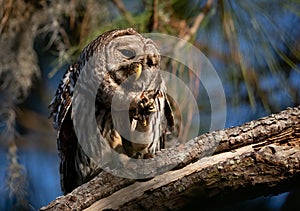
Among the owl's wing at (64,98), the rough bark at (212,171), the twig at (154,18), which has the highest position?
the twig at (154,18)

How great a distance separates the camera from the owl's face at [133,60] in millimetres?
2555

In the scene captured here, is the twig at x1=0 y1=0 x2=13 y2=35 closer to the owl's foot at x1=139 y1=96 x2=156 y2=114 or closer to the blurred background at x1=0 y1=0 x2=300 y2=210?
the blurred background at x1=0 y1=0 x2=300 y2=210

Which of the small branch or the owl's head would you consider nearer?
the owl's head

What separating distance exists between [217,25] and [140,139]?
514 millimetres

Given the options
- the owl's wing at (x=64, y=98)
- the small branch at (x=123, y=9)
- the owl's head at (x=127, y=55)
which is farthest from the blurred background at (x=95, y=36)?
the owl's wing at (x=64, y=98)

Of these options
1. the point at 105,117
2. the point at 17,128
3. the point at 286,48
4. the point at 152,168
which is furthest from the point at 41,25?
the point at 152,168

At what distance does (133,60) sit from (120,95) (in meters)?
0.13

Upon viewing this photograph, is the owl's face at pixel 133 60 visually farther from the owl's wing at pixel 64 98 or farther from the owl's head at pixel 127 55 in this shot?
the owl's wing at pixel 64 98

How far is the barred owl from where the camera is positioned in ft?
8.39

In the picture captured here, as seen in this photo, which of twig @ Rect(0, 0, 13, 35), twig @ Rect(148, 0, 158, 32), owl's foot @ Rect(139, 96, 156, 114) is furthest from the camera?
twig @ Rect(0, 0, 13, 35)

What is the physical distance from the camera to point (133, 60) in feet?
8.41

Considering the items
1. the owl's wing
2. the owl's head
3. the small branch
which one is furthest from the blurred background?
the owl's wing

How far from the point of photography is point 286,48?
2691mm

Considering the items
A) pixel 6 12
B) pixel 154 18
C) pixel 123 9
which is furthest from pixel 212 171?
pixel 6 12
